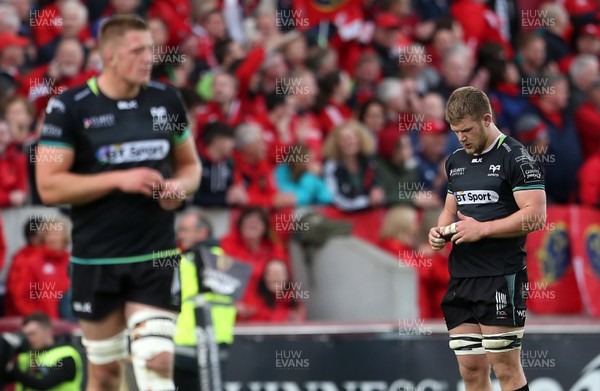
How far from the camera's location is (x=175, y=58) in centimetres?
1356

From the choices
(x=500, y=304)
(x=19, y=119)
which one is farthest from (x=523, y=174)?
(x=19, y=119)

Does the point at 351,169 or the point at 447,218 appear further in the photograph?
the point at 351,169

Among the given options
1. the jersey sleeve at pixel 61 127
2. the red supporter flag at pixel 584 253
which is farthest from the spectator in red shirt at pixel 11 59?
the red supporter flag at pixel 584 253

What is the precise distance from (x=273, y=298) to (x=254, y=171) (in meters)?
1.54

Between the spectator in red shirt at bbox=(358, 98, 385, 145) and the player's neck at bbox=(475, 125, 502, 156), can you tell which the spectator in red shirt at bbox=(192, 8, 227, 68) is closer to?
the spectator in red shirt at bbox=(358, 98, 385, 145)

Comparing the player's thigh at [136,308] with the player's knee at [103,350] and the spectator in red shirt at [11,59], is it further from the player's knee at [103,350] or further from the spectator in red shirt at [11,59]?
the spectator in red shirt at [11,59]

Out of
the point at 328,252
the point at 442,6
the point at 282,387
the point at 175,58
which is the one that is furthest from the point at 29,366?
the point at 442,6

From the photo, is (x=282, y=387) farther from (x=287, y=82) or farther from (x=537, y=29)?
(x=537, y=29)

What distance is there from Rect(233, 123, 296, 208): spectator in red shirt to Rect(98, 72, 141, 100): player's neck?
4736mm

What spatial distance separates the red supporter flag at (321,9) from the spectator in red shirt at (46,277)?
5904mm

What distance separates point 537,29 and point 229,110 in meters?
5.62

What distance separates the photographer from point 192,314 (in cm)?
983

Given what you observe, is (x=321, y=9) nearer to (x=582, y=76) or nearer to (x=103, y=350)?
(x=582, y=76)

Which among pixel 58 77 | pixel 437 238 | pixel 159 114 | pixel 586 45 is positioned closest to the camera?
pixel 437 238
